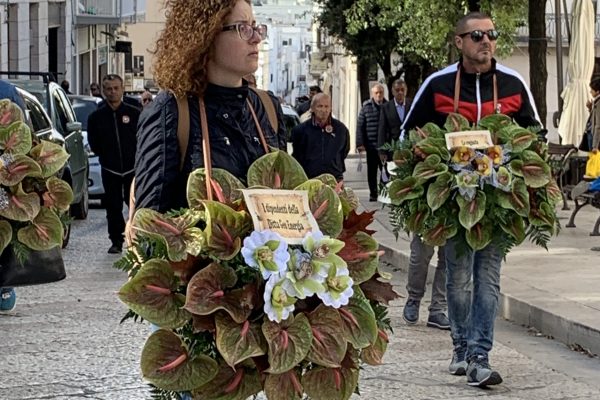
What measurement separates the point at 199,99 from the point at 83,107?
18.8 meters

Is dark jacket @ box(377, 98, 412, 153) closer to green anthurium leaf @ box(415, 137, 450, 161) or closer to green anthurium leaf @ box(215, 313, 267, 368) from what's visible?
green anthurium leaf @ box(415, 137, 450, 161)

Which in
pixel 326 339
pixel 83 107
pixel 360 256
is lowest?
pixel 326 339

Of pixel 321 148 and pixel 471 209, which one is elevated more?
pixel 321 148

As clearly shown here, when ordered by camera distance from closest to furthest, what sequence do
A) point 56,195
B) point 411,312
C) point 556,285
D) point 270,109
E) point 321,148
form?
point 270,109 → point 56,195 → point 411,312 → point 556,285 → point 321,148

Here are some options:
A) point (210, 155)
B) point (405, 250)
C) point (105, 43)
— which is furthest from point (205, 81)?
point (105, 43)

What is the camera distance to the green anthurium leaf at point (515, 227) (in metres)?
7.51

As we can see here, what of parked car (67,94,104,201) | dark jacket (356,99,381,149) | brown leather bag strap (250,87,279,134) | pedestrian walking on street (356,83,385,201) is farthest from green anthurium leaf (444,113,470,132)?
dark jacket (356,99,381,149)

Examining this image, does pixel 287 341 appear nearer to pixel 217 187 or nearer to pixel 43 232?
pixel 217 187

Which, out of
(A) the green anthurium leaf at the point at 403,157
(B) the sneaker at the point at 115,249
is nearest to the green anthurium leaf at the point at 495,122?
(A) the green anthurium leaf at the point at 403,157

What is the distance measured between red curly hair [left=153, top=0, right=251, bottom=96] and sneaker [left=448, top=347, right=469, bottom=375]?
373 cm

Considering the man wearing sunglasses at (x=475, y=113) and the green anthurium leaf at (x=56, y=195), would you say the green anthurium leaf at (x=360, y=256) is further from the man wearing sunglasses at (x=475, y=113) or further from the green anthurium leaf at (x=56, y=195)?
the man wearing sunglasses at (x=475, y=113)

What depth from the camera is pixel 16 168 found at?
275 inches

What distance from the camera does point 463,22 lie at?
795 centimetres

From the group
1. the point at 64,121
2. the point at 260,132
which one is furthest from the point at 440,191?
the point at 64,121
